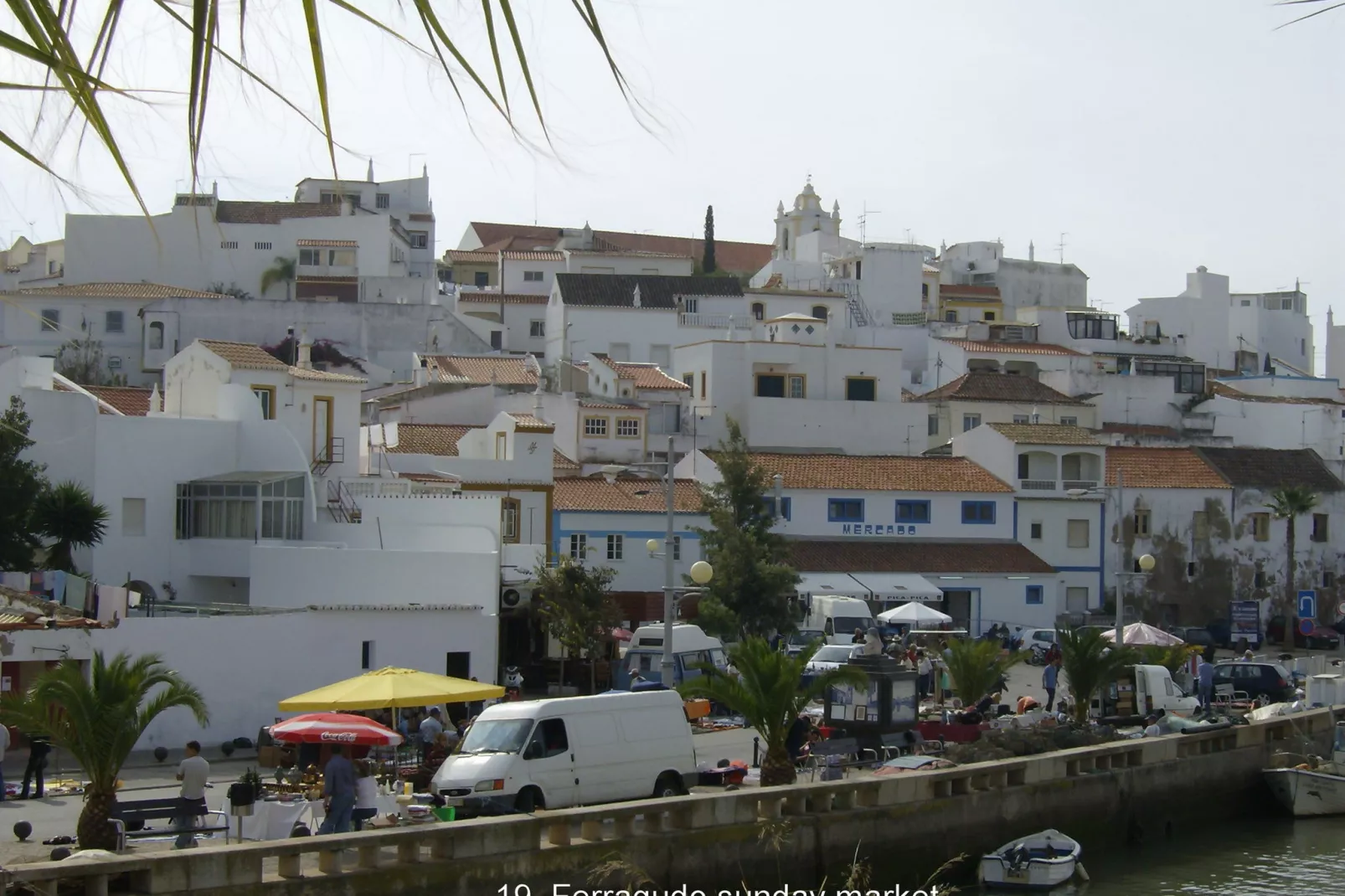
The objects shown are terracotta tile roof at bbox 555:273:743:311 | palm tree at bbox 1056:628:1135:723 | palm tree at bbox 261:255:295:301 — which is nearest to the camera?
palm tree at bbox 1056:628:1135:723

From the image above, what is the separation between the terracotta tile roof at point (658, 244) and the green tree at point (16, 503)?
67.4m

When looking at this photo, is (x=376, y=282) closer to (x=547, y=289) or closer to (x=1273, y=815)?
(x=547, y=289)

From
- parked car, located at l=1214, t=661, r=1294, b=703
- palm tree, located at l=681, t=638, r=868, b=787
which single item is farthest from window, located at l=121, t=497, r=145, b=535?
parked car, located at l=1214, t=661, r=1294, b=703

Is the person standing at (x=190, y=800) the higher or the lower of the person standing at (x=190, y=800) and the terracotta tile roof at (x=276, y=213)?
the lower

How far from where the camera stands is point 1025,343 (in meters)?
77.4

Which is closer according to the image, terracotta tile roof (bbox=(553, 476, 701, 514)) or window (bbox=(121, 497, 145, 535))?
window (bbox=(121, 497, 145, 535))

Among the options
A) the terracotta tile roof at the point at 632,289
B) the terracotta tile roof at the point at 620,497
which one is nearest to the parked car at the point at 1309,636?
the terracotta tile roof at the point at 620,497

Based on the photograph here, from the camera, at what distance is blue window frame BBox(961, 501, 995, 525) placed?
171ft

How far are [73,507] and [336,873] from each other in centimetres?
1902

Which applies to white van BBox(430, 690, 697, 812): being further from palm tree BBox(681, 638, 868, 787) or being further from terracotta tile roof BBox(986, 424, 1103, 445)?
terracotta tile roof BBox(986, 424, 1103, 445)

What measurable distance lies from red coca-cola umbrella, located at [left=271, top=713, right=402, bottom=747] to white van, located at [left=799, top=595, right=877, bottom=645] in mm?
24710

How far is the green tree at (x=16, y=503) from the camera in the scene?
98.5 ft

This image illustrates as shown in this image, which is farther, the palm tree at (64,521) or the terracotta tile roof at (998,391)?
the terracotta tile roof at (998,391)

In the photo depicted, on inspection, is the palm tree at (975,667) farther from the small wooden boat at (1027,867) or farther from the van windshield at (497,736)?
the van windshield at (497,736)
